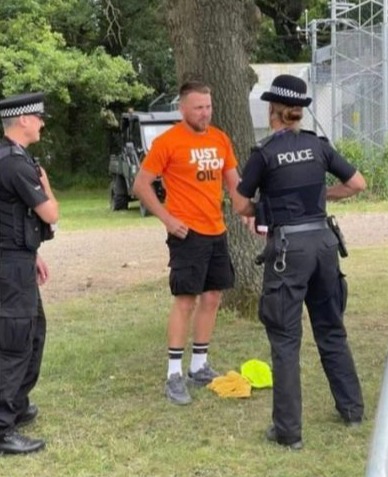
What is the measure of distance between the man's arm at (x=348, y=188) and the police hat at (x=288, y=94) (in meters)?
0.48

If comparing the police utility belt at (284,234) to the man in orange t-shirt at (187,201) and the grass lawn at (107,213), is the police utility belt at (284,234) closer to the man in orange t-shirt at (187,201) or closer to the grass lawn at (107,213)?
the man in orange t-shirt at (187,201)

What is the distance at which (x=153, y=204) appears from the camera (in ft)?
17.5

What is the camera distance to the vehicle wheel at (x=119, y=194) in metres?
20.3

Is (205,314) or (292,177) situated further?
(205,314)

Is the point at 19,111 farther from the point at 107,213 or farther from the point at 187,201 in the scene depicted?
the point at 107,213

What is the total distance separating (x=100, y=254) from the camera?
12.8 meters

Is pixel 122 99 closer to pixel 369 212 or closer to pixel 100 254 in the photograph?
Result: pixel 369 212

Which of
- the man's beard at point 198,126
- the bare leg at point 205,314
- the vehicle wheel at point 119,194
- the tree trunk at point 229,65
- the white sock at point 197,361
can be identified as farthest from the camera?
the vehicle wheel at point 119,194

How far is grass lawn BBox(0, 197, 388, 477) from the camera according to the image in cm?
434

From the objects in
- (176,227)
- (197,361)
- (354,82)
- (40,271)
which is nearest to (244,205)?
(176,227)

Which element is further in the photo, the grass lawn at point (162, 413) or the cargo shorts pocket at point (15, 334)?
the cargo shorts pocket at point (15, 334)

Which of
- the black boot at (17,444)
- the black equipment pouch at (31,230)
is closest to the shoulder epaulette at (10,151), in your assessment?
the black equipment pouch at (31,230)

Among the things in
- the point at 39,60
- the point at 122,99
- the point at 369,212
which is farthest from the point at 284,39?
the point at 369,212

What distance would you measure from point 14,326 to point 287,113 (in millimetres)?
1726
